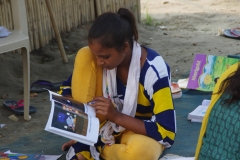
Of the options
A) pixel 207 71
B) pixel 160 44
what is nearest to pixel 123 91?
pixel 207 71

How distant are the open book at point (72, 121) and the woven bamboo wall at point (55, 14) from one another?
245 cm

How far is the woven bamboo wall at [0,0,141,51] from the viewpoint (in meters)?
4.75

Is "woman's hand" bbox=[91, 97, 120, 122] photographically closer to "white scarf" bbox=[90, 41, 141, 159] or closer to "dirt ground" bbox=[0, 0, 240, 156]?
"white scarf" bbox=[90, 41, 141, 159]

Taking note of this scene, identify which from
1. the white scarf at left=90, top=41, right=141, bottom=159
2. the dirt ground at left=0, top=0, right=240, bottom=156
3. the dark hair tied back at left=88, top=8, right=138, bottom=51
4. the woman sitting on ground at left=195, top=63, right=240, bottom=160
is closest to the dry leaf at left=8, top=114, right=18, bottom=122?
the dirt ground at left=0, top=0, right=240, bottom=156

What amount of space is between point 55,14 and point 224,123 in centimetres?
408

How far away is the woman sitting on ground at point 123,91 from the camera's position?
2486 millimetres

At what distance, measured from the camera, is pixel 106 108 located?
250cm

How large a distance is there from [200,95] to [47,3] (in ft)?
6.28

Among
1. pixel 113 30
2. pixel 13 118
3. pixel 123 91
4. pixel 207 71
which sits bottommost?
pixel 13 118

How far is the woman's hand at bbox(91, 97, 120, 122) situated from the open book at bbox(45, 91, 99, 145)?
0.05 m

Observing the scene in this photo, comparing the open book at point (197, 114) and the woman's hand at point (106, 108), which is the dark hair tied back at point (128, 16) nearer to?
the woman's hand at point (106, 108)

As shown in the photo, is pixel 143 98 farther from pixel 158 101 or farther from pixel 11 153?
pixel 11 153

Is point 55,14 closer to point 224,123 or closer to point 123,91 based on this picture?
point 123,91

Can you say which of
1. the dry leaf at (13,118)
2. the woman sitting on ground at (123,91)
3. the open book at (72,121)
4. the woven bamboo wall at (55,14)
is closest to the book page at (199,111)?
the woman sitting on ground at (123,91)
